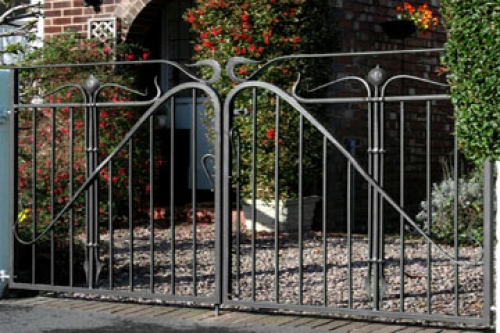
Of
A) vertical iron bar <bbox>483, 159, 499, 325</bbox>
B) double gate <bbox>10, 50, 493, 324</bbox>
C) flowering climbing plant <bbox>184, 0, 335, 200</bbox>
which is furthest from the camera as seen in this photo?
flowering climbing plant <bbox>184, 0, 335, 200</bbox>

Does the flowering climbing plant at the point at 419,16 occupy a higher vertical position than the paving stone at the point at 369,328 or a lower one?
higher

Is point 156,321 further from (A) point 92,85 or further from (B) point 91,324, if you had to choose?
(A) point 92,85

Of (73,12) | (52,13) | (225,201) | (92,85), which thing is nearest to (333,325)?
(225,201)

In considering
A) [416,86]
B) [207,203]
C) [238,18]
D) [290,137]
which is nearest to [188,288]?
[290,137]

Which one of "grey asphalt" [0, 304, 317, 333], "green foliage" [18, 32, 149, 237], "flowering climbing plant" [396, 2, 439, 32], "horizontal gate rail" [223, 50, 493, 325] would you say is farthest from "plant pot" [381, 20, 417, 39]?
"grey asphalt" [0, 304, 317, 333]

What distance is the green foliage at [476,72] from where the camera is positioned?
16.3ft

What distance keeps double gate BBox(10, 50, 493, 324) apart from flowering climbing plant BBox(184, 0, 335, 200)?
1.0 inches

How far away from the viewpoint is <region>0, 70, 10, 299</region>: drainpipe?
7105 mm

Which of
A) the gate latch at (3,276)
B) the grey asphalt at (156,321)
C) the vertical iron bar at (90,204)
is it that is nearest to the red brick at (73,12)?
the vertical iron bar at (90,204)

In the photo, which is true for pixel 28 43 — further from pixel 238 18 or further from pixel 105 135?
pixel 238 18

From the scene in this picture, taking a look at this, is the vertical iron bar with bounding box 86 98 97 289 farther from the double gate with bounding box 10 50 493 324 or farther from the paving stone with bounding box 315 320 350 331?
the paving stone with bounding box 315 320 350 331

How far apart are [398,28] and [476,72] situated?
6132 millimetres

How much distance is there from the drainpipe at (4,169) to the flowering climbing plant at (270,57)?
9.81 feet

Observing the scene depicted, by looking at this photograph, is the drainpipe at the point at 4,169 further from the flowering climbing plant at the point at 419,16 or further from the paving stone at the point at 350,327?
the flowering climbing plant at the point at 419,16
